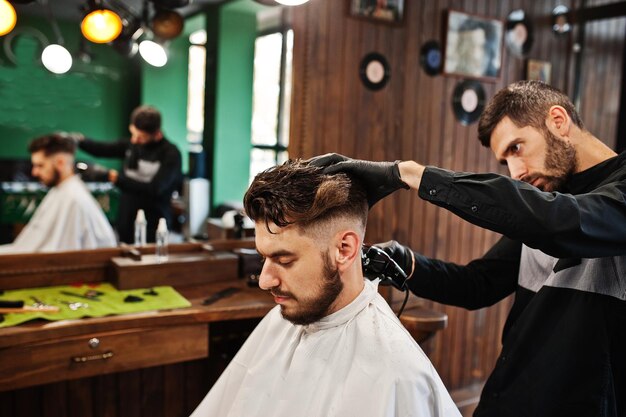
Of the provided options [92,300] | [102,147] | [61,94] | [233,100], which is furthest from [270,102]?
[61,94]

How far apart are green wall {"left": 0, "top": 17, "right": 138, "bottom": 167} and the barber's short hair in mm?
1782

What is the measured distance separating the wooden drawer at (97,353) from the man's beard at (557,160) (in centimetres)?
143

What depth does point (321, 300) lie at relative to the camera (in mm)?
1397

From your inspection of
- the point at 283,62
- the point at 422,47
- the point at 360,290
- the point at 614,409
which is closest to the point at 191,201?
the point at 283,62

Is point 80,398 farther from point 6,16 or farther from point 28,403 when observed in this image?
point 6,16

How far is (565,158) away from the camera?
1563 mm

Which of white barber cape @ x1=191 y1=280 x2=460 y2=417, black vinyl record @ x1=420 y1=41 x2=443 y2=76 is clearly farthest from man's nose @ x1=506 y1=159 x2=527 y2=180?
black vinyl record @ x1=420 y1=41 x2=443 y2=76

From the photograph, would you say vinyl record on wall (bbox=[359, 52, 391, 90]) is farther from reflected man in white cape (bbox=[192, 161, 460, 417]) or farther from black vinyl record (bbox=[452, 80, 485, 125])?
reflected man in white cape (bbox=[192, 161, 460, 417])

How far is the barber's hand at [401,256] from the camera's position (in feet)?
5.59

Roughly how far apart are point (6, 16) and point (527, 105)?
7.17 ft

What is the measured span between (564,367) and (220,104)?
7.40 ft

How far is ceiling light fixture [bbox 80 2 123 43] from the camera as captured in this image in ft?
8.55

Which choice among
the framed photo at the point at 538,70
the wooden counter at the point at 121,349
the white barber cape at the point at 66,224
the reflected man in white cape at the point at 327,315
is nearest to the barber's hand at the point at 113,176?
the white barber cape at the point at 66,224

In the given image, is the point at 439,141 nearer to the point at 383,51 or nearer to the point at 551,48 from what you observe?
the point at 383,51
